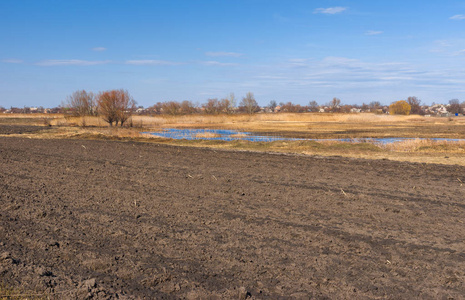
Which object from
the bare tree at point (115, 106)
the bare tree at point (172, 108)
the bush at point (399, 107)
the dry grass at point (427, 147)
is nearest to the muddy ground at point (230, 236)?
the dry grass at point (427, 147)

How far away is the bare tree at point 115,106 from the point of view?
192 feet

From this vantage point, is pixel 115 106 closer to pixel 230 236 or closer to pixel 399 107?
pixel 230 236

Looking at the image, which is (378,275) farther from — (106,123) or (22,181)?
(106,123)

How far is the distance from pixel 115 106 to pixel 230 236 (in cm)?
5331

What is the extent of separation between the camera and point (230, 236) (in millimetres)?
8289

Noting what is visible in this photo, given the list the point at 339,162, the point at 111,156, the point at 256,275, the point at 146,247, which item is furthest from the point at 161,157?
the point at 256,275

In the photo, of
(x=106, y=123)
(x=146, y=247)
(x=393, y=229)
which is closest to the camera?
(x=146, y=247)

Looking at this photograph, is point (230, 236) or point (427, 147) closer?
point (230, 236)

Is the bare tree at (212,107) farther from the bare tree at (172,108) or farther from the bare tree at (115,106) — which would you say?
the bare tree at (115,106)

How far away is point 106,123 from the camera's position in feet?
215

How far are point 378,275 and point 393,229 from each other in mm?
2672

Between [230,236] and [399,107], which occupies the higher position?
[399,107]

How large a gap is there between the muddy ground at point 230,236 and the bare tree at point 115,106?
145 feet

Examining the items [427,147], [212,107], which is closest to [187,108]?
[212,107]
